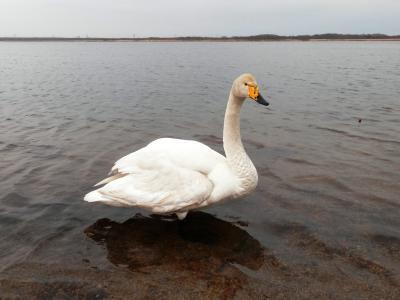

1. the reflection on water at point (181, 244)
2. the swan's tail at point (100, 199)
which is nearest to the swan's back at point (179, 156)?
the swan's tail at point (100, 199)

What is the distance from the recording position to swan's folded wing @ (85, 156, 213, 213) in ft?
17.0

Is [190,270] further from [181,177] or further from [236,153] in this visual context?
[236,153]

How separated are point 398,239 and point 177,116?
376 inches

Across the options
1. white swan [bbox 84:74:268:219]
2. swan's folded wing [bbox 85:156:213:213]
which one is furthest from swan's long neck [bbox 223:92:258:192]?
swan's folded wing [bbox 85:156:213:213]

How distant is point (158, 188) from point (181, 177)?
0.36m

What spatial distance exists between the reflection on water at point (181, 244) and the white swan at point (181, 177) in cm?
40

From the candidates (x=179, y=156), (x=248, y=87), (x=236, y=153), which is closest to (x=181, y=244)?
(x=179, y=156)

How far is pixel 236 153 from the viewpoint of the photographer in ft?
18.6

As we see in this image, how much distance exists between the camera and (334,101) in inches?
643

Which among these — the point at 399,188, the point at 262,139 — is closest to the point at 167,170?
the point at 399,188

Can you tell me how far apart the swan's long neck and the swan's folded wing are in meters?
0.50

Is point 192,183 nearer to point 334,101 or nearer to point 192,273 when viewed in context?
point 192,273

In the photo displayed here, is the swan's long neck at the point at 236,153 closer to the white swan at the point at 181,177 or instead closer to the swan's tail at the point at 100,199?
the white swan at the point at 181,177

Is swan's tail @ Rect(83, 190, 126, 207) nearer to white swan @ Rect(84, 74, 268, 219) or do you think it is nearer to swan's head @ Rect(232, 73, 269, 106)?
white swan @ Rect(84, 74, 268, 219)
